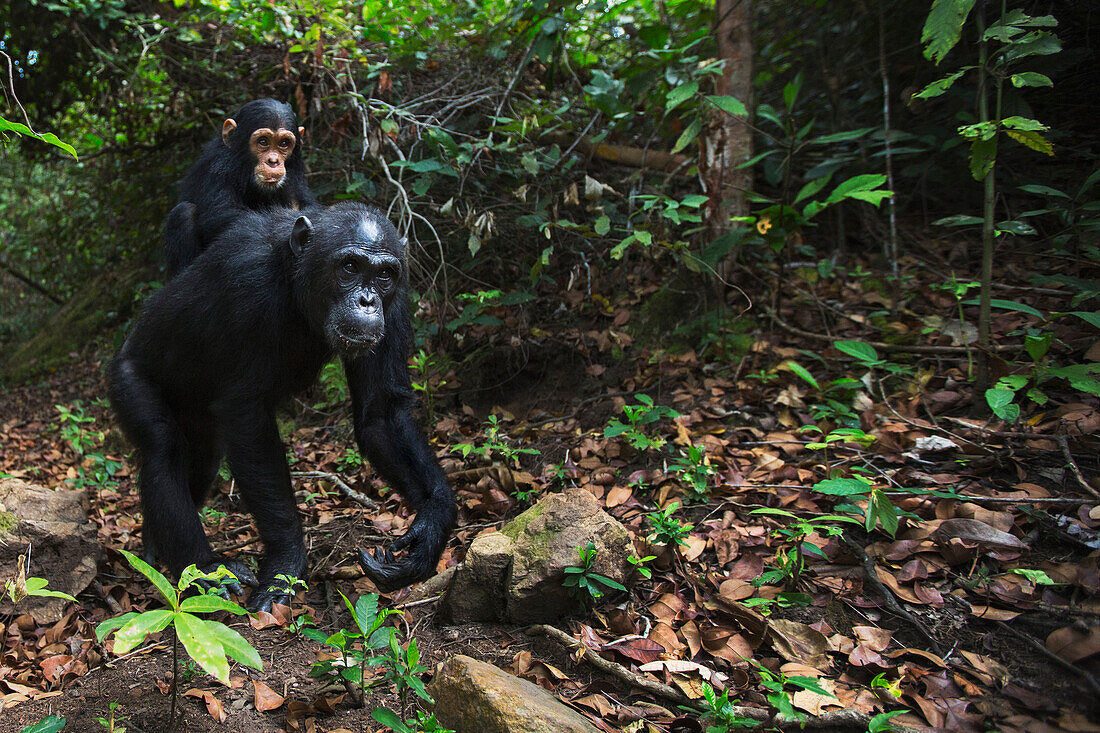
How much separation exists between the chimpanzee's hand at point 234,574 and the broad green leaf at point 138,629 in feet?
5.31

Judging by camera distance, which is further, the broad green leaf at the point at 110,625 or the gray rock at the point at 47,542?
the gray rock at the point at 47,542

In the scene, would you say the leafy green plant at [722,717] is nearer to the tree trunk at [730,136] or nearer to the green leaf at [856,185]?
the green leaf at [856,185]

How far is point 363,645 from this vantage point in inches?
98.8

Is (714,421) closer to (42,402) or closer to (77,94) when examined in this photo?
(42,402)

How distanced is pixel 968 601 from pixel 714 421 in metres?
1.96

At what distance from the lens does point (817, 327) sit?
208 inches

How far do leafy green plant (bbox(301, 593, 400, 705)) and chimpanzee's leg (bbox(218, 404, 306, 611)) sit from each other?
946 millimetres

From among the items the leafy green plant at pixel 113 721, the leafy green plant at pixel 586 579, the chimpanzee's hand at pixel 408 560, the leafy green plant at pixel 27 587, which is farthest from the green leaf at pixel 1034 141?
the leafy green plant at pixel 113 721

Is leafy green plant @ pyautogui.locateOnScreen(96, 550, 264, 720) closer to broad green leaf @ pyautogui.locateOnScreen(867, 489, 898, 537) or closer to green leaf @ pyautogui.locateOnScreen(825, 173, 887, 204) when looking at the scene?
broad green leaf @ pyautogui.locateOnScreen(867, 489, 898, 537)

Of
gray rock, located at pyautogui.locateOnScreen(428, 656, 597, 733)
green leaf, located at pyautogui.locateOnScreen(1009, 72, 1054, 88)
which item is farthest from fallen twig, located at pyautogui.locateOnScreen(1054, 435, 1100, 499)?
gray rock, located at pyautogui.locateOnScreen(428, 656, 597, 733)

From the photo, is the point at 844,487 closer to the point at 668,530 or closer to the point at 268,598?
the point at 668,530

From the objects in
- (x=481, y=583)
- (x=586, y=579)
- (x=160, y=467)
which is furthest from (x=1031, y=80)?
(x=160, y=467)

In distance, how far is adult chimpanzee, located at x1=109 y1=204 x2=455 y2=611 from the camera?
3.37 meters

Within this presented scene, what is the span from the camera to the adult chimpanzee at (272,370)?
337 centimetres
